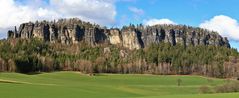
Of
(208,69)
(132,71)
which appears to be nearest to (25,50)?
(132,71)

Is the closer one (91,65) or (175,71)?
(91,65)

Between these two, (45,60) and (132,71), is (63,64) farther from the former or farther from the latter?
(132,71)

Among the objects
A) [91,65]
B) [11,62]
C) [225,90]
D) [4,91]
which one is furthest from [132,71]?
[4,91]

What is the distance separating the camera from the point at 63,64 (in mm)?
172375

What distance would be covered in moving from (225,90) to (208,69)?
113 metres

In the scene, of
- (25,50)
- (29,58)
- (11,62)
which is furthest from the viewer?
(25,50)

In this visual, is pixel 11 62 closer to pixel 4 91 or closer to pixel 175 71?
pixel 175 71

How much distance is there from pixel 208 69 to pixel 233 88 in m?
113

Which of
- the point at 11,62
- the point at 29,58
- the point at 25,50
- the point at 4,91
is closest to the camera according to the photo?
the point at 4,91

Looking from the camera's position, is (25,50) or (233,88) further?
(25,50)

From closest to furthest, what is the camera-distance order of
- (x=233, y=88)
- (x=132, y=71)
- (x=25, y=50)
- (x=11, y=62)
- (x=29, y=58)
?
→ 1. (x=233, y=88)
2. (x=11, y=62)
3. (x=29, y=58)
4. (x=132, y=71)
5. (x=25, y=50)

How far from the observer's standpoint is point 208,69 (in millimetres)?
184875

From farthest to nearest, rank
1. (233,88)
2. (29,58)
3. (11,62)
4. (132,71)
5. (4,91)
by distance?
(132,71), (29,58), (11,62), (233,88), (4,91)

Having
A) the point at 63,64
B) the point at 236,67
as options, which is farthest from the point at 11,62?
the point at 236,67
